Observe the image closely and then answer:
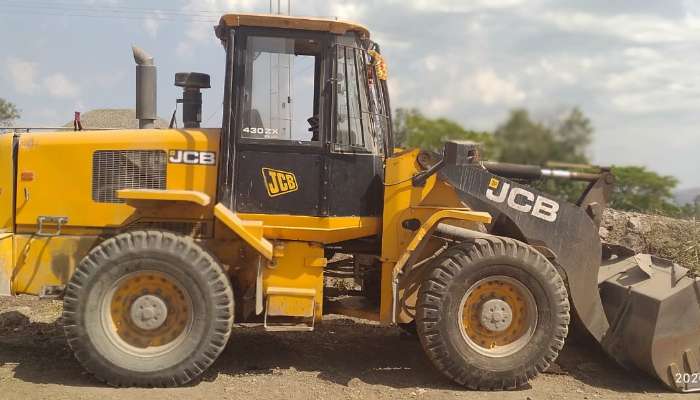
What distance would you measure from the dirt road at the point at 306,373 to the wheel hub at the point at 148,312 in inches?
20.3

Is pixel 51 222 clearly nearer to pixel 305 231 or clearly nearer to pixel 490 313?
pixel 305 231

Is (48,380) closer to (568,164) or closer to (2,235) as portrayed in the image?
(2,235)

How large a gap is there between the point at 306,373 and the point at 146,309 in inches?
57.5

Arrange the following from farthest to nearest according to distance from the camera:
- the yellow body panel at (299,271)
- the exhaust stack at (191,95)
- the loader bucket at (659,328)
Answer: the exhaust stack at (191,95), the yellow body panel at (299,271), the loader bucket at (659,328)

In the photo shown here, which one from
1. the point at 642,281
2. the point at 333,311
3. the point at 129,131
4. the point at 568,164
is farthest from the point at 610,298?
the point at 129,131

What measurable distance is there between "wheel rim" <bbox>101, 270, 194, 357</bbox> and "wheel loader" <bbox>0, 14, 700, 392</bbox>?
1cm

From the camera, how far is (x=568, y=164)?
10.8 feet

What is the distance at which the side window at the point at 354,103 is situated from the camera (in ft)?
18.3

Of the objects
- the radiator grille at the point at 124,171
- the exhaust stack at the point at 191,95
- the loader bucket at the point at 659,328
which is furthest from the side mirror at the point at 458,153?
the radiator grille at the point at 124,171

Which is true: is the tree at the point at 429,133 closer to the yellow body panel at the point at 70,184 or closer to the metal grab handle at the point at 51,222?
the yellow body panel at the point at 70,184

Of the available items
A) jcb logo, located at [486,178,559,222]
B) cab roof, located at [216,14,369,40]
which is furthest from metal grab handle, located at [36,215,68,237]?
jcb logo, located at [486,178,559,222]

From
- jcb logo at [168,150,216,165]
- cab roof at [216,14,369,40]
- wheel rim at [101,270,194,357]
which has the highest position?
cab roof at [216,14,369,40]

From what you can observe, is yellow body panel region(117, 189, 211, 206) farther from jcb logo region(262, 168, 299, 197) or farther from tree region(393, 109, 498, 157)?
tree region(393, 109, 498, 157)

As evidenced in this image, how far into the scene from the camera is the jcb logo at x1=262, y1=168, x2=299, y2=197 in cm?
557
